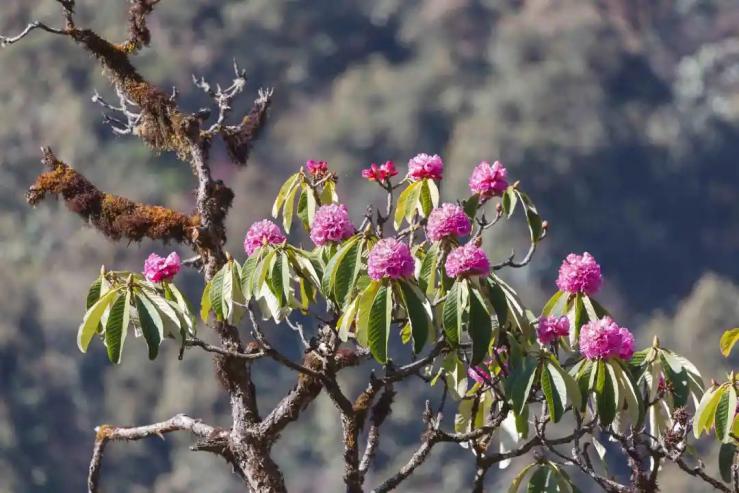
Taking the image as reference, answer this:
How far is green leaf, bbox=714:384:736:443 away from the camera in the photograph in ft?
9.37

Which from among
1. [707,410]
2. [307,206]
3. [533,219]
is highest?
[307,206]

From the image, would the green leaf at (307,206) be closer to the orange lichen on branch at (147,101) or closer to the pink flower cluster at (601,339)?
the orange lichen on branch at (147,101)

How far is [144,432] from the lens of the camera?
352 cm

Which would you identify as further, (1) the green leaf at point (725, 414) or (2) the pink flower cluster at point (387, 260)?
(1) the green leaf at point (725, 414)

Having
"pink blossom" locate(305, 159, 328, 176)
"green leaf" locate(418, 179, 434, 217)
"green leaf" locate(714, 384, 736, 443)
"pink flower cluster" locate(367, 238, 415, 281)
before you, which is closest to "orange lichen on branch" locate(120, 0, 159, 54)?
"pink blossom" locate(305, 159, 328, 176)

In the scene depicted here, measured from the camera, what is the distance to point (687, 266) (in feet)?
190

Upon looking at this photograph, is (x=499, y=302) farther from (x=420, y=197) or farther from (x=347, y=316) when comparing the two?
(x=420, y=197)

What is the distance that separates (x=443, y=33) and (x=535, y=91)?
27.1 feet

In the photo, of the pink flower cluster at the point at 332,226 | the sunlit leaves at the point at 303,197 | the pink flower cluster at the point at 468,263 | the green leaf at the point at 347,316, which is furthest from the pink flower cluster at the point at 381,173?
the pink flower cluster at the point at 468,263

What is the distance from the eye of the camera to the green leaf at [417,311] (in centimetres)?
266

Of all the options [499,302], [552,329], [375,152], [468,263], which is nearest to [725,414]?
Result: [552,329]

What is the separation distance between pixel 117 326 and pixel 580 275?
1054 mm

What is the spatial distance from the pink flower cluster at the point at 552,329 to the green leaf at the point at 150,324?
881mm

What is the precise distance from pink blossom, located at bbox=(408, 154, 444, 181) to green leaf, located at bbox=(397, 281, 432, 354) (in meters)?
0.72
